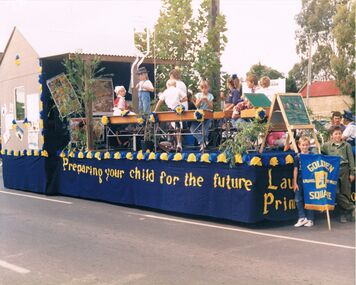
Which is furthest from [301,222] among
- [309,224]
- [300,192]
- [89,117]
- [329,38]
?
[329,38]

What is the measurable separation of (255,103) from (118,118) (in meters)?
3.52

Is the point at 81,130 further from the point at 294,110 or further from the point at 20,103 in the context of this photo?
the point at 294,110

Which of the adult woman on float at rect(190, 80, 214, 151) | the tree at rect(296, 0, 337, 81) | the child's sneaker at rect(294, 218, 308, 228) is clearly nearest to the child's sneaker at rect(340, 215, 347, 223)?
the child's sneaker at rect(294, 218, 308, 228)

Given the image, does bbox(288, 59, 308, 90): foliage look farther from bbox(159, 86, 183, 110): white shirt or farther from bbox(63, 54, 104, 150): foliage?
bbox(159, 86, 183, 110): white shirt

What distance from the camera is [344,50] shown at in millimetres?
38906

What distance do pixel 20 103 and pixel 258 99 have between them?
290 inches

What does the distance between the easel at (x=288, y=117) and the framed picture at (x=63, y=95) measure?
529cm

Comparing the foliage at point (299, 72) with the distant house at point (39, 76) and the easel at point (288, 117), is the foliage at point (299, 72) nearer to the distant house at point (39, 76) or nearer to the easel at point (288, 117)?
the distant house at point (39, 76)

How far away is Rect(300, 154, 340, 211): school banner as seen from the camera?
8414mm

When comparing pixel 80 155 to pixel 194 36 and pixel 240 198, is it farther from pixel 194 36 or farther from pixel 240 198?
pixel 194 36

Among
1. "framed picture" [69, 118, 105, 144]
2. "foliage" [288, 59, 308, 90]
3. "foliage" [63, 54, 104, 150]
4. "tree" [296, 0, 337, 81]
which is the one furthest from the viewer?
"foliage" [288, 59, 308, 90]

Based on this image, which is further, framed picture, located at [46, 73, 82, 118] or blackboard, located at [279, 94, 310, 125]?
framed picture, located at [46, 73, 82, 118]

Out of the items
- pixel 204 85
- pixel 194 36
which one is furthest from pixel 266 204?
pixel 194 36

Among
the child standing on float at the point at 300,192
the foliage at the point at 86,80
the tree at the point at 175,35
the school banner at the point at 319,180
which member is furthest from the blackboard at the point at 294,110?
the tree at the point at 175,35
